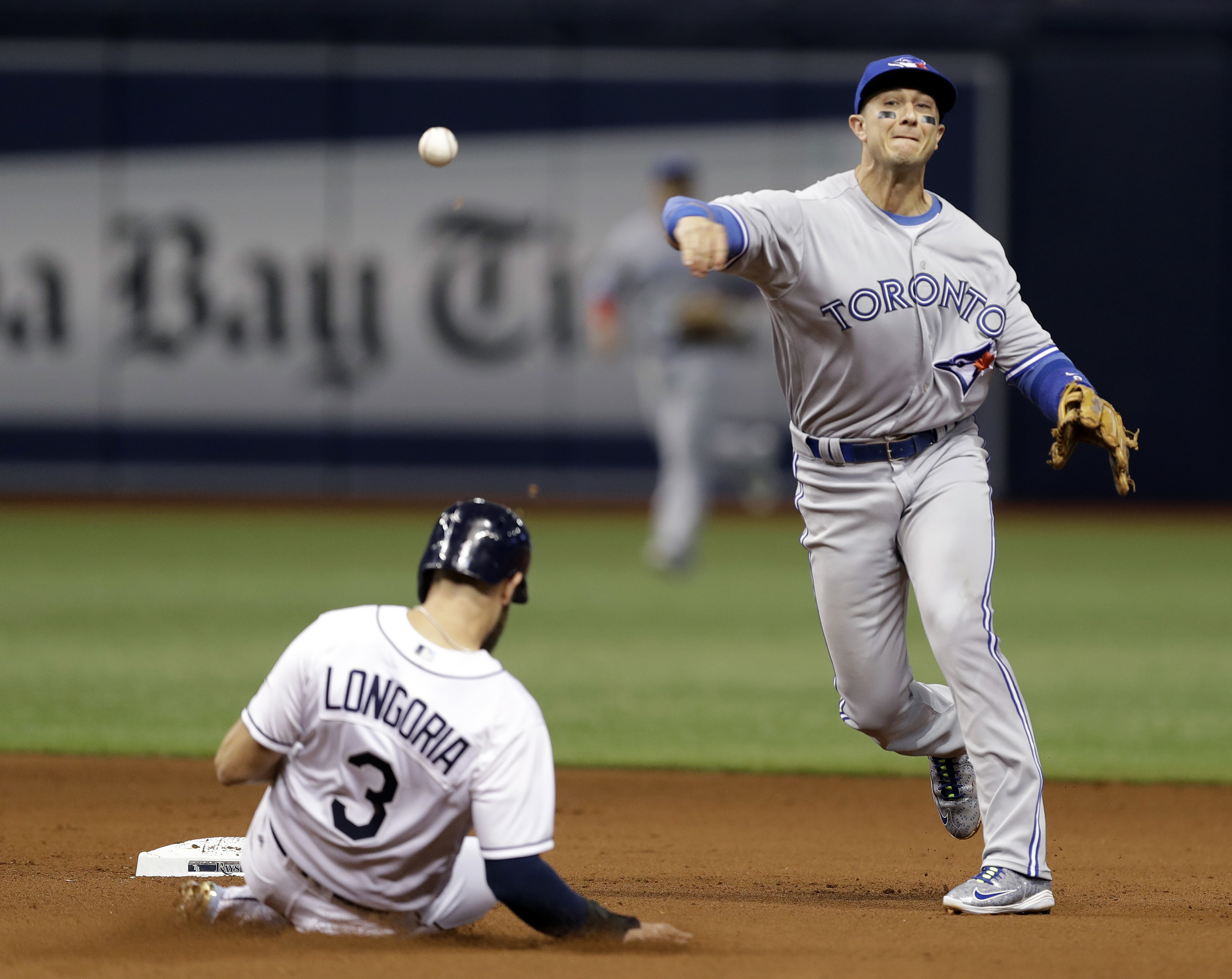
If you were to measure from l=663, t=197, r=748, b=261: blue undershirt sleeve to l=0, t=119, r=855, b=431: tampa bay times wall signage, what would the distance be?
52.1ft

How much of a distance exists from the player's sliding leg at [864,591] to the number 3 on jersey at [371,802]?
4.53 feet

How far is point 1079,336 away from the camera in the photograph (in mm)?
20391

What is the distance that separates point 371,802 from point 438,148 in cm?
201

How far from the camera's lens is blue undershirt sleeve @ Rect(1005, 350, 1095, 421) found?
175 inches

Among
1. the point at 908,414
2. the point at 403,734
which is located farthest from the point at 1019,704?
the point at 403,734

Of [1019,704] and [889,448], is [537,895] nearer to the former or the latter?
Answer: [1019,704]

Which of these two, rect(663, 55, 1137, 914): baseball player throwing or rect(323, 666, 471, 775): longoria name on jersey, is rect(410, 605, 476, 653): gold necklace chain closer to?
rect(323, 666, 471, 775): longoria name on jersey

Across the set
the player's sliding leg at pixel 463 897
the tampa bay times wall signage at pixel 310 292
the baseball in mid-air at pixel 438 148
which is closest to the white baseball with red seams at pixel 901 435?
the baseball in mid-air at pixel 438 148

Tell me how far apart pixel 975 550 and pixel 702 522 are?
1379 cm

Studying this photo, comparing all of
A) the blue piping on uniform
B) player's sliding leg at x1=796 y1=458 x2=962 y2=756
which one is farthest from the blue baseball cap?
the blue piping on uniform

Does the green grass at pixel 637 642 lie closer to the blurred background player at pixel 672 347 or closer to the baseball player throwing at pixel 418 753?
the blurred background player at pixel 672 347

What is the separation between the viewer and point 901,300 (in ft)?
14.4

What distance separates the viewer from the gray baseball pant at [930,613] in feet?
14.0

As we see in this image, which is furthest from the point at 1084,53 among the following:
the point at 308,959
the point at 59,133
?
the point at 308,959
